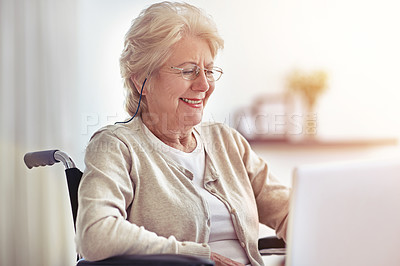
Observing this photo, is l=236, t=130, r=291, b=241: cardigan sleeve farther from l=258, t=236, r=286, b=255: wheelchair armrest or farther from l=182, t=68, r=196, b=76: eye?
l=182, t=68, r=196, b=76: eye

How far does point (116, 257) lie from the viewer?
1.10 meters

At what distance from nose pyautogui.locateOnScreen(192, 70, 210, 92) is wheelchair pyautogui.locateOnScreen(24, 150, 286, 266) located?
0.42 m

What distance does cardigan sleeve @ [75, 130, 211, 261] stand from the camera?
1114mm

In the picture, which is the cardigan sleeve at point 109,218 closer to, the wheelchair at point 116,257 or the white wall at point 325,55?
the wheelchair at point 116,257

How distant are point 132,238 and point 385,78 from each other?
2.88 metres

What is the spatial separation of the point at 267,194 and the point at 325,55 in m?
2.18

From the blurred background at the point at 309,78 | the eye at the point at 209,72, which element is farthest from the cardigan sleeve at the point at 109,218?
the blurred background at the point at 309,78

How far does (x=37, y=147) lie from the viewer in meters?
2.38

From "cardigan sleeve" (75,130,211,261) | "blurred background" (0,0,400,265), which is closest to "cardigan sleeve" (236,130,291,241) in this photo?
"cardigan sleeve" (75,130,211,261)

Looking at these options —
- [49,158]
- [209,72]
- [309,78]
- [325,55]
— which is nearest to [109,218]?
[49,158]

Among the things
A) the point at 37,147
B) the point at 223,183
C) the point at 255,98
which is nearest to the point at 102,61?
the point at 37,147

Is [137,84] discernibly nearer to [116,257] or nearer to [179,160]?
[179,160]

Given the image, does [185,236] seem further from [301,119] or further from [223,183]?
[301,119]

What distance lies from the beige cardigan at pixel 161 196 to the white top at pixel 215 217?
0.02m
